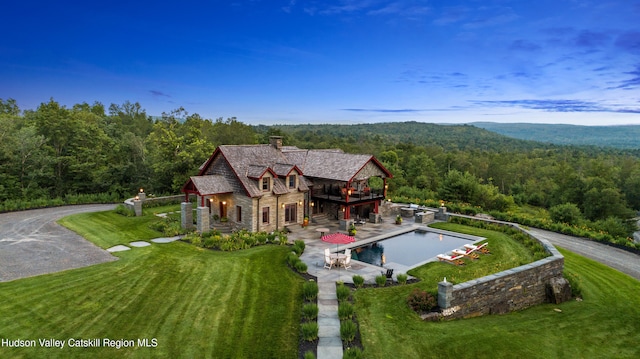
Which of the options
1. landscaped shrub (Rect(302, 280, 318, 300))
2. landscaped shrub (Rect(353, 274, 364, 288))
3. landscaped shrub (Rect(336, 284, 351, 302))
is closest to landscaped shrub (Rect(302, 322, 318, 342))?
landscaped shrub (Rect(302, 280, 318, 300))

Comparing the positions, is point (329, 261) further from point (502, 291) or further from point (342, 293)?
point (502, 291)

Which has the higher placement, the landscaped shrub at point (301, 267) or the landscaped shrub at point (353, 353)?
the landscaped shrub at point (301, 267)

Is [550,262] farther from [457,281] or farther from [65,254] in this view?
[65,254]

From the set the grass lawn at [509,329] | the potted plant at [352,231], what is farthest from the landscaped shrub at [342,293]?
the potted plant at [352,231]

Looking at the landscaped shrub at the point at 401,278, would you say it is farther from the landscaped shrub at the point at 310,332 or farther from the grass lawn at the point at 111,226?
the grass lawn at the point at 111,226

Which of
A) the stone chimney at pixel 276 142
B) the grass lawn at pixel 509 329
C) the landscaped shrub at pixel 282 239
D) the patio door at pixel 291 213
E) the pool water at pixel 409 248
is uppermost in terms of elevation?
the stone chimney at pixel 276 142

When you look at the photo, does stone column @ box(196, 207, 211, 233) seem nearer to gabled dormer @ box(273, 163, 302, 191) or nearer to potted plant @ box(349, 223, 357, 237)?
gabled dormer @ box(273, 163, 302, 191)

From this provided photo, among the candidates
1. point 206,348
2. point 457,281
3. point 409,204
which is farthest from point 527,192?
point 206,348
